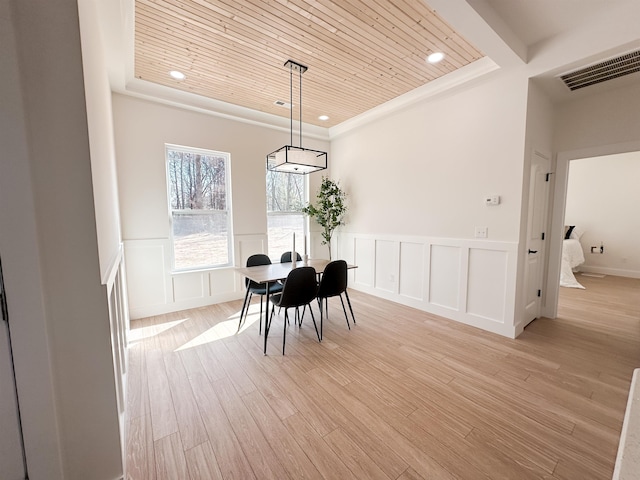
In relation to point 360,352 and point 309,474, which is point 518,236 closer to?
point 360,352

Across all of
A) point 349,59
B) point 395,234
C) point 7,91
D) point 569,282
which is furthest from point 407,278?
point 7,91

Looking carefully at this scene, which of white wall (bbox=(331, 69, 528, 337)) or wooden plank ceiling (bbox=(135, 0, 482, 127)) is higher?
wooden plank ceiling (bbox=(135, 0, 482, 127))

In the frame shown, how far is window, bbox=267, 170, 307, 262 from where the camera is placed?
15.0 ft

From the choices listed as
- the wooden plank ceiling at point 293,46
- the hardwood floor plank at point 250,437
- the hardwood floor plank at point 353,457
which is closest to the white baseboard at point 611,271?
the wooden plank ceiling at point 293,46

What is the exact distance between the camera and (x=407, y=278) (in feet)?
12.7

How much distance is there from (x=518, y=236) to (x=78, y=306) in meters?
3.60

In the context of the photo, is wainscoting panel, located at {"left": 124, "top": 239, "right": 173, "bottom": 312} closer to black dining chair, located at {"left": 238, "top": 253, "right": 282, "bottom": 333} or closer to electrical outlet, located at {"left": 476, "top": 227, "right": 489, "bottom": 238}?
black dining chair, located at {"left": 238, "top": 253, "right": 282, "bottom": 333}

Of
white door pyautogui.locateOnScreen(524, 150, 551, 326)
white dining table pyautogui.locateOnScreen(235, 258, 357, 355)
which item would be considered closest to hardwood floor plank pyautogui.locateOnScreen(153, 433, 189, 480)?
white dining table pyautogui.locateOnScreen(235, 258, 357, 355)

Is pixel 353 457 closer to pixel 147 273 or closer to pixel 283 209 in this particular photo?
pixel 147 273

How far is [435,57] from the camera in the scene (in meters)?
2.68

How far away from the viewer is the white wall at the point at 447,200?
9.26 feet

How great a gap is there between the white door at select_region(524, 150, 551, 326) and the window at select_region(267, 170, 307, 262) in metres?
3.40

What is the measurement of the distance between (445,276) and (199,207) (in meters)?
3.61

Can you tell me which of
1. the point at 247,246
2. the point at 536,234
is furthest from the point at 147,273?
the point at 536,234
